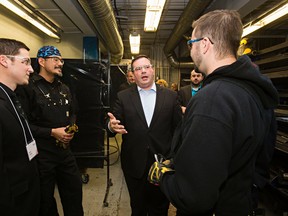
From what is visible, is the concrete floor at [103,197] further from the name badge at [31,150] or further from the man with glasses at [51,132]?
the name badge at [31,150]

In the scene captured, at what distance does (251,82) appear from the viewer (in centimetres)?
79

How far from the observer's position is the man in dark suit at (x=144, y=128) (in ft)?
5.47

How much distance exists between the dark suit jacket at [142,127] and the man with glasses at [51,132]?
61 centimetres

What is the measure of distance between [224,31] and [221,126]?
1.29ft

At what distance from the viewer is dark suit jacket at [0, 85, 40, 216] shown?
114 centimetres

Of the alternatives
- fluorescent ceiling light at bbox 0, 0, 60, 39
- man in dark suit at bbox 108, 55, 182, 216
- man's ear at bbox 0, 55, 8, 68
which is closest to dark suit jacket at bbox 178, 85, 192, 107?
man in dark suit at bbox 108, 55, 182, 216

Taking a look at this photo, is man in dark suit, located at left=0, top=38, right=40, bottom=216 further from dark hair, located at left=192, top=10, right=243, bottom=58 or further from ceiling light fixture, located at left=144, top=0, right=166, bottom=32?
ceiling light fixture, located at left=144, top=0, right=166, bottom=32

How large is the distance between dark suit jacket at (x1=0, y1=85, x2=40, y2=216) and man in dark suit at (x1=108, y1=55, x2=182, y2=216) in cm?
67

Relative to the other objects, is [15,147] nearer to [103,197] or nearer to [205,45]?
[205,45]

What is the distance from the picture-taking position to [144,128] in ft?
5.45

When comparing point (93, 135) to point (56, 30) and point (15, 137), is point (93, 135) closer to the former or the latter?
point (15, 137)

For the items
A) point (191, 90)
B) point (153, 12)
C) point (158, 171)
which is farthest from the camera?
point (153, 12)

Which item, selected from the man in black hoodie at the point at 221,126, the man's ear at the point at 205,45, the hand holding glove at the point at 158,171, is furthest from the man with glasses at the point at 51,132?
the man's ear at the point at 205,45

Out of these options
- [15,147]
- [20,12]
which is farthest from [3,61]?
[20,12]
